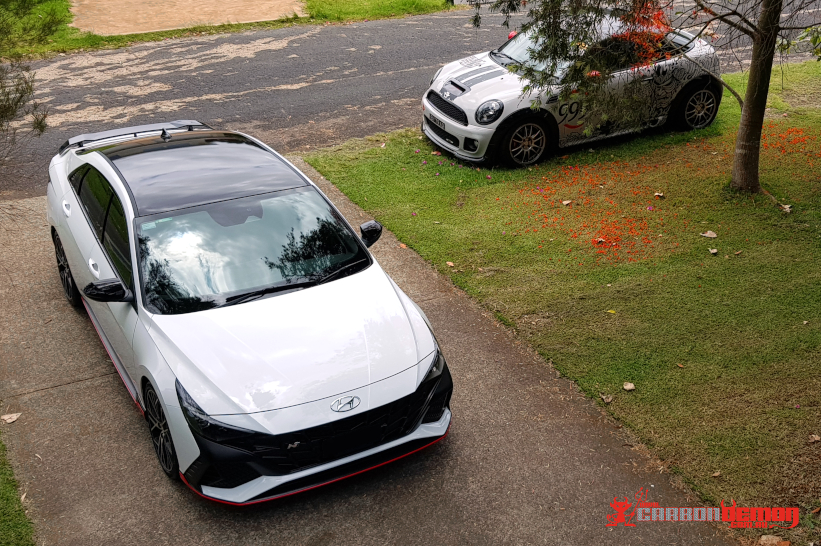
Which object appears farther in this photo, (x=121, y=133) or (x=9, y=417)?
(x=121, y=133)

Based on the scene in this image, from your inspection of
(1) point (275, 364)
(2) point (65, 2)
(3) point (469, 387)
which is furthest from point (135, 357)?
(2) point (65, 2)

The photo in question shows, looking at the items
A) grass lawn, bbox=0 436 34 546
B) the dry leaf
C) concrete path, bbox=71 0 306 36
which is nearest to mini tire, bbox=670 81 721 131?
the dry leaf

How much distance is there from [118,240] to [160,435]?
1450mm

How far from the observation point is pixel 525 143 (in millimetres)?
9375

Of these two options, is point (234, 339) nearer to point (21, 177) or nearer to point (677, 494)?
point (677, 494)

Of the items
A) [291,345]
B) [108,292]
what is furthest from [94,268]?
[291,345]

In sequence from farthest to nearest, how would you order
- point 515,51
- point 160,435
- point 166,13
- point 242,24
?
1. point 166,13
2. point 242,24
3. point 515,51
4. point 160,435

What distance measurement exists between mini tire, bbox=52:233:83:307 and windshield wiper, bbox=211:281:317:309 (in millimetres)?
2253

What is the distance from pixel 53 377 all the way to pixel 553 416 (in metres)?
3.84

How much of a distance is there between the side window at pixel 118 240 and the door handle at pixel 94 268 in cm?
17

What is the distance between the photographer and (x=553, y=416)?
5.10m

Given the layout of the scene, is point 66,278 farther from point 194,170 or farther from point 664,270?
point 664,270

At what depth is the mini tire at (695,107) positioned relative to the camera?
33.1ft

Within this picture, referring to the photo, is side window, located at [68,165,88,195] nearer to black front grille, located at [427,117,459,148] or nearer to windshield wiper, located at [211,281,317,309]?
windshield wiper, located at [211,281,317,309]
